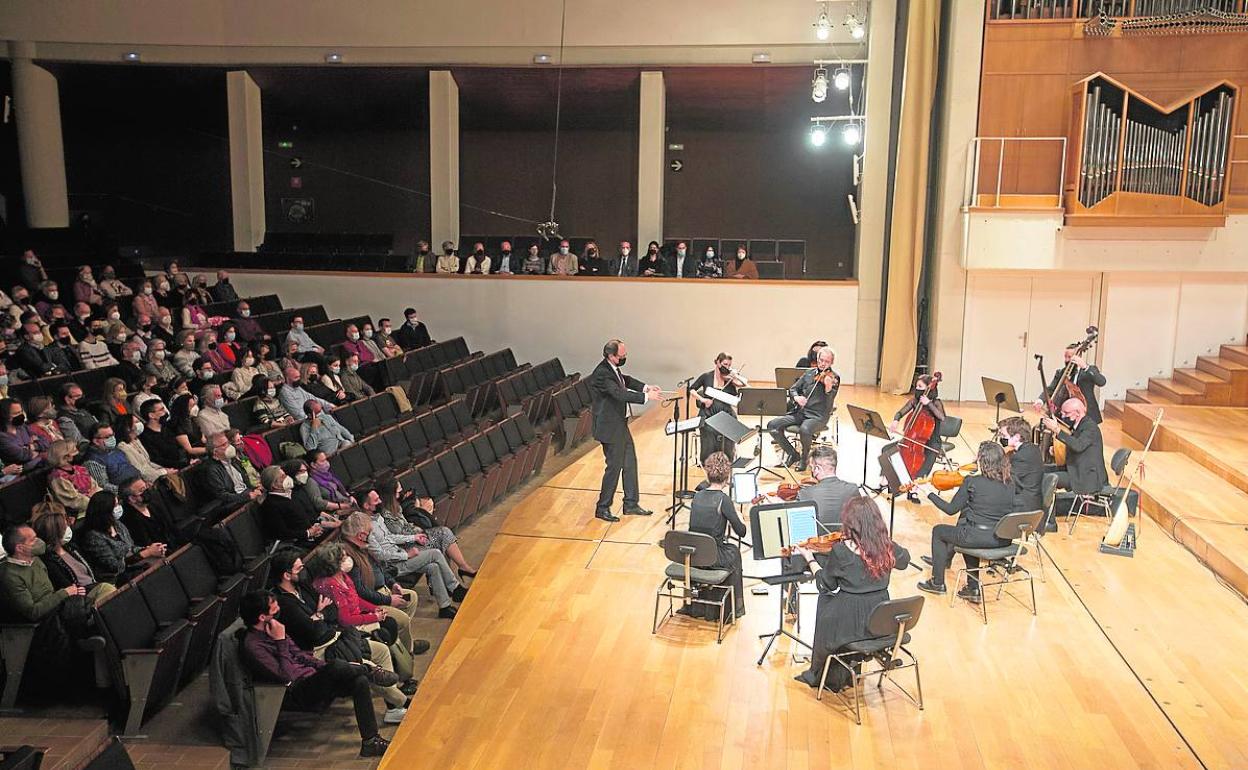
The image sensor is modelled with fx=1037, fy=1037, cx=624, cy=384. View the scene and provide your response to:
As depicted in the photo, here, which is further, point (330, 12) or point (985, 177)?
point (330, 12)

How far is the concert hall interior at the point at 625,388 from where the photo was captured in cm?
517

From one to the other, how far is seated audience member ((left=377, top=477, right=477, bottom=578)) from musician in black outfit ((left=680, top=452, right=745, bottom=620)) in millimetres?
1980

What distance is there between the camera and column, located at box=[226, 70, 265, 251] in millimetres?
14664

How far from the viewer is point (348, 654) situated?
5.35 m

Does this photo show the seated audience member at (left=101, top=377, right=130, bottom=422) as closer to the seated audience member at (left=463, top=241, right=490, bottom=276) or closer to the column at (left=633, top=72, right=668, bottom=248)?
the seated audience member at (left=463, top=241, right=490, bottom=276)

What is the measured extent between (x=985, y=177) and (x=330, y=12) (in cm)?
904

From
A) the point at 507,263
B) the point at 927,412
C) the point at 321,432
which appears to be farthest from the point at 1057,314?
the point at 321,432

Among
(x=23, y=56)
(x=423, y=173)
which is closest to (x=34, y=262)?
(x=23, y=56)

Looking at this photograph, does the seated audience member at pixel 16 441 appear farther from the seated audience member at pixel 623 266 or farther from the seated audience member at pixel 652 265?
the seated audience member at pixel 652 265

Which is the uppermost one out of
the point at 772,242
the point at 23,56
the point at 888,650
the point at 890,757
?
the point at 23,56

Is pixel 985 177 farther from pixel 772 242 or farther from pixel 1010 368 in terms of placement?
pixel 772 242

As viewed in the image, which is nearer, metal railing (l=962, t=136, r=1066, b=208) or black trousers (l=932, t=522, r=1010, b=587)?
black trousers (l=932, t=522, r=1010, b=587)

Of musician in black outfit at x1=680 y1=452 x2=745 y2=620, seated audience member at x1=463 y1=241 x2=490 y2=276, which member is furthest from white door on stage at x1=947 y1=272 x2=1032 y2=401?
musician in black outfit at x1=680 y1=452 x2=745 y2=620

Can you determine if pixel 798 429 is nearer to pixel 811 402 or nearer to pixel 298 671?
pixel 811 402
